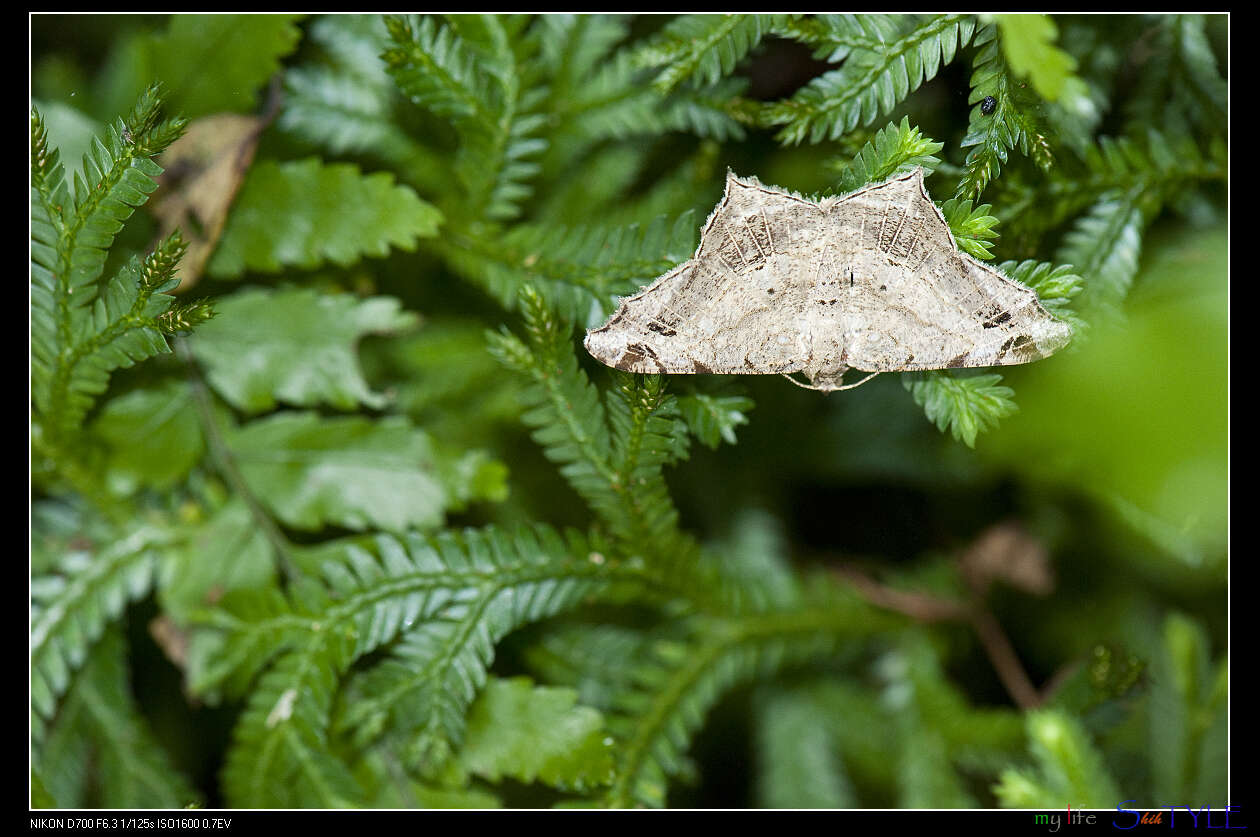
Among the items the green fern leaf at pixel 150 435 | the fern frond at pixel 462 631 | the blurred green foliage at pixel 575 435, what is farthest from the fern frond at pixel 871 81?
the green fern leaf at pixel 150 435

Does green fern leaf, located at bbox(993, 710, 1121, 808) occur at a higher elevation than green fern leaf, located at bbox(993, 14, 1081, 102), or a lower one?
lower

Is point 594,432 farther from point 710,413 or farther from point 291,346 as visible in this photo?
point 291,346

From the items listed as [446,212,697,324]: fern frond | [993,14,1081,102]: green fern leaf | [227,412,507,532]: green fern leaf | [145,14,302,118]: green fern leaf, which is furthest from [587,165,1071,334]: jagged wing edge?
[145,14,302,118]: green fern leaf

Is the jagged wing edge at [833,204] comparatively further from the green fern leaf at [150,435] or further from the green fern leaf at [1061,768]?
the green fern leaf at [150,435]

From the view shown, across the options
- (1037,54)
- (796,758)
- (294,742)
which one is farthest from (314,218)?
(796,758)

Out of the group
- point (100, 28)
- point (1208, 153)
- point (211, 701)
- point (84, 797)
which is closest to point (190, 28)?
point (100, 28)

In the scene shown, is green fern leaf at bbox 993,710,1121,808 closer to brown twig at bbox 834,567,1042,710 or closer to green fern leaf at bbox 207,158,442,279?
brown twig at bbox 834,567,1042,710
